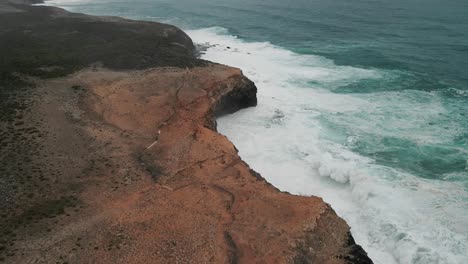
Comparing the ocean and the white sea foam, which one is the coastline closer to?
the white sea foam

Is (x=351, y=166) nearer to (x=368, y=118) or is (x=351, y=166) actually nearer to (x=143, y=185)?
(x=368, y=118)

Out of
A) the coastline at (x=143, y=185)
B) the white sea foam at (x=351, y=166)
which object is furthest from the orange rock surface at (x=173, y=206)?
the white sea foam at (x=351, y=166)

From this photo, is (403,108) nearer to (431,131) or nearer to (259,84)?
(431,131)

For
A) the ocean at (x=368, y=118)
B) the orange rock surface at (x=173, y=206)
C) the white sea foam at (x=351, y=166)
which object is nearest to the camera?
the orange rock surface at (x=173, y=206)

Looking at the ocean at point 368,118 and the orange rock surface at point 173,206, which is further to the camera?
the ocean at point 368,118

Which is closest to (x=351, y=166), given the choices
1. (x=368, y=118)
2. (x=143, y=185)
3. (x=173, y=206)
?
(x=368, y=118)

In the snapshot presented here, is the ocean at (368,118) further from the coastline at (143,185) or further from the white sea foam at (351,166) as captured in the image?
the coastline at (143,185)
